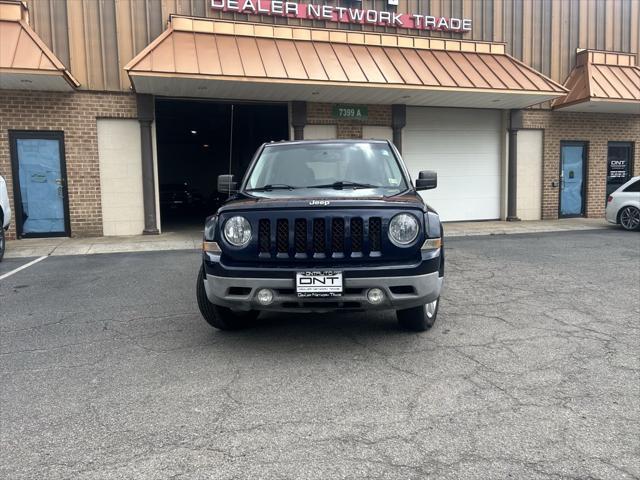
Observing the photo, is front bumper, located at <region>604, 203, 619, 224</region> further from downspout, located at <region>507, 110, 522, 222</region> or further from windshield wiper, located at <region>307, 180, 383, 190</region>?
windshield wiper, located at <region>307, 180, 383, 190</region>

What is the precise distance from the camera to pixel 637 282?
7020 millimetres

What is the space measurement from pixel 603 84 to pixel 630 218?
4305mm

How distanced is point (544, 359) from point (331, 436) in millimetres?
2094

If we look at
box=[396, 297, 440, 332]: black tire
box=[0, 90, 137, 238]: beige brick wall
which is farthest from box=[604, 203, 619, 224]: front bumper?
box=[0, 90, 137, 238]: beige brick wall

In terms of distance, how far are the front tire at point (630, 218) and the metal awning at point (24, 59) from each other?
1343cm

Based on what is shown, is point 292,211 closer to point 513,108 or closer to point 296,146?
point 296,146

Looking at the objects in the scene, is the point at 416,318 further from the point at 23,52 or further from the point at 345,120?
the point at 345,120

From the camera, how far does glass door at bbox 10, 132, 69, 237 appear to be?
1231 centimetres

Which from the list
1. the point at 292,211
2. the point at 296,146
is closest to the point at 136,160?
the point at 296,146

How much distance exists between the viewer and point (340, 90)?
12.7 metres

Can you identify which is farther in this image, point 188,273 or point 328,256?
point 188,273

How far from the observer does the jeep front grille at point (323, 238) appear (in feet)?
13.2

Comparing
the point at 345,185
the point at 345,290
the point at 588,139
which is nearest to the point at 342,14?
the point at 588,139

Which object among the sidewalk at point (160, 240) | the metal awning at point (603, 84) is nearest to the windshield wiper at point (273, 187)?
the sidewalk at point (160, 240)
